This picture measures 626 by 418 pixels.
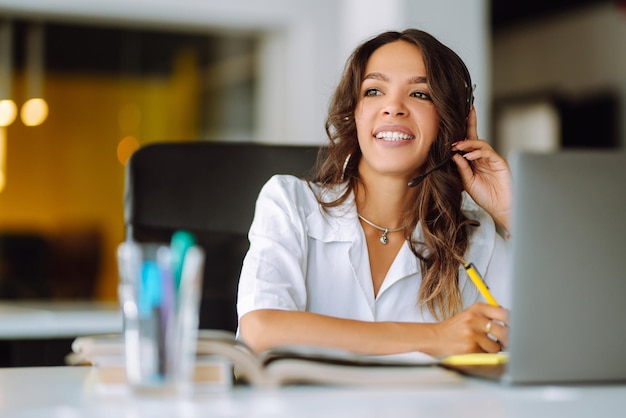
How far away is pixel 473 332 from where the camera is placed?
4.83 ft

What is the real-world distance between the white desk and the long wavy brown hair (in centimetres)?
79

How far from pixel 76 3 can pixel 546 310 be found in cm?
435

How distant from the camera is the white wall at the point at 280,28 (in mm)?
4996

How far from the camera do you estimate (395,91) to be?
1.97 metres

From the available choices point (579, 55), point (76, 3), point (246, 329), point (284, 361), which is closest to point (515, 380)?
point (284, 361)

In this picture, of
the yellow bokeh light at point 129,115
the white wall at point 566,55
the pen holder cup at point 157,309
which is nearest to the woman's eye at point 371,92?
the pen holder cup at point 157,309

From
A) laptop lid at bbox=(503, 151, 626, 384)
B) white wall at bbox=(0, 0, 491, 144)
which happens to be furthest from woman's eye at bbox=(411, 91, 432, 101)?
white wall at bbox=(0, 0, 491, 144)

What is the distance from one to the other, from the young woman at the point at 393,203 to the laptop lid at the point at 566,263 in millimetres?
746

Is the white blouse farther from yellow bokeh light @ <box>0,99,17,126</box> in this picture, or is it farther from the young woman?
yellow bokeh light @ <box>0,99,17,126</box>

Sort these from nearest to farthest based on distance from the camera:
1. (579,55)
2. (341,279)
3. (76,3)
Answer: (341,279)
(76,3)
(579,55)

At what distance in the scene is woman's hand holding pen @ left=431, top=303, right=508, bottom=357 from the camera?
4.83 ft

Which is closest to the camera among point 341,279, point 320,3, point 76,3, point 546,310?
point 546,310

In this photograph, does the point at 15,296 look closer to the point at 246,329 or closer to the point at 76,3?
the point at 76,3

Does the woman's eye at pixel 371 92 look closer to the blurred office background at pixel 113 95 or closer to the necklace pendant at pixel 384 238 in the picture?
the necklace pendant at pixel 384 238
